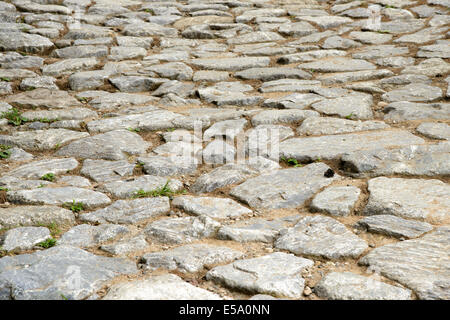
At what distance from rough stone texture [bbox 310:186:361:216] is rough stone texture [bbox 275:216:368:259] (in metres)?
0.09

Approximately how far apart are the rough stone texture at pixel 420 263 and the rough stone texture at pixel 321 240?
0.09 meters

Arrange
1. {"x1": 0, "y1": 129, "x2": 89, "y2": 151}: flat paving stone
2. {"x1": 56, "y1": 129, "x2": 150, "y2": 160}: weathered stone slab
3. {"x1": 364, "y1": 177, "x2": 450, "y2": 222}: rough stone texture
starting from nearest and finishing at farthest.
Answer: {"x1": 364, "y1": 177, "x2": 450, "y2": 222}: rough stone texture, {"x1": 56, "y1": 129, "x2": 150, "y2": 160}: weathered stone slab, {"x1": 0, "y1": 129, "x2": 89, "y2": 151}: flat paving stone

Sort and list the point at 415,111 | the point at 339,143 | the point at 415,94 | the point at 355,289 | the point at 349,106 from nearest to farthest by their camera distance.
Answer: the point at 355,289 < the point at 339,143 < the point at 415,111 < the point at 349,106 < the point at 415,94

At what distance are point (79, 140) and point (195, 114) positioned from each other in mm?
918

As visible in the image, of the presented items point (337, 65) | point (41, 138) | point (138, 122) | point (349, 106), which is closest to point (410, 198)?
point (349, 106)

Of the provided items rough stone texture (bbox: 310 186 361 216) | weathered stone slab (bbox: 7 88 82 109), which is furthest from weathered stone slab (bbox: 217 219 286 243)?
weathered stone slab (bbox: 7 88 82 109)

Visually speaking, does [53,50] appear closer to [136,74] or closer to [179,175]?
[136,74]

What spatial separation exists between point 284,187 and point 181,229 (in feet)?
2.24

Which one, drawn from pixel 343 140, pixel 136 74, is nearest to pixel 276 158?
pixel 343 140

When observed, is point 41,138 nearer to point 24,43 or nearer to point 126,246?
point 126,246

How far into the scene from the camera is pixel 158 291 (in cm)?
180

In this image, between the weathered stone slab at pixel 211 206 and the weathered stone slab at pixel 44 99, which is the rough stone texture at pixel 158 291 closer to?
the weathered stone slab at pixel 211 206

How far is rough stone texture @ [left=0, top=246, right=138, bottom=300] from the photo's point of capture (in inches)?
70.1

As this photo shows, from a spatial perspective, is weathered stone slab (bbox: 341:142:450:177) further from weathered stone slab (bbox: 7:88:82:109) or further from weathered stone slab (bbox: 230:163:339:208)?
weathered stone slab (bbox: 7:88:82:109)
